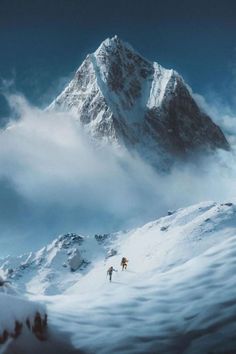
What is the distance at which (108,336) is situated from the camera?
2239 centimetres

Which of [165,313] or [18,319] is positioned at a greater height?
[165,313]

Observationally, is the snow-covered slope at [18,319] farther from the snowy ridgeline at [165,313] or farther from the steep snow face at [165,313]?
the steep snow face at [165,313]

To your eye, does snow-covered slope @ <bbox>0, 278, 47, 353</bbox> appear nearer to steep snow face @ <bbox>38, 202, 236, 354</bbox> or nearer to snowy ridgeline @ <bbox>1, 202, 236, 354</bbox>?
snowy ridgeline @ <bbox>1, 202, 236, 354</bbox>

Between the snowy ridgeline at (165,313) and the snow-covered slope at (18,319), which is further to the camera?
the snowy ridgeline at (165,313)

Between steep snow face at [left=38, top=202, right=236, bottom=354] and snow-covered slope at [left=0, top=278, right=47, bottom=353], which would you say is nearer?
snow-covered slope at [left=0, top=278, right=47, bottom=353]

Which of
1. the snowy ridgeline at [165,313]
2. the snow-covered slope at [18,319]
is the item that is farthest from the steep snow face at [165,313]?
the snow-covered slope at [18,319]

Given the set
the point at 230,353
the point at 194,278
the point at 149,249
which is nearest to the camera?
the point at 230,353

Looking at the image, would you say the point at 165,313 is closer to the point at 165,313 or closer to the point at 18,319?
the point at 165,313

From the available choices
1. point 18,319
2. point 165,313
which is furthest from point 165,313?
point 18,319

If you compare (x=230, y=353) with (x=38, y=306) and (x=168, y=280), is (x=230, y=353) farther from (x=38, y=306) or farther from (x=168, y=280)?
(x=168, y=280)

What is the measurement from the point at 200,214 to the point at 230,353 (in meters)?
168

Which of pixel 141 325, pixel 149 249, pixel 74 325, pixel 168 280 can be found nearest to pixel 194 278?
pixel 168 280

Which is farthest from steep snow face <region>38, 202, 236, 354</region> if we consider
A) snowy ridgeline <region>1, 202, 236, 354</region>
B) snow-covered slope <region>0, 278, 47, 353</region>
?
snow-covered slope <region>0, 278, 47, 353</region>

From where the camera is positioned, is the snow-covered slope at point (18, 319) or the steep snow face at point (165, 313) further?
the steep snow face at point (165, 313)
